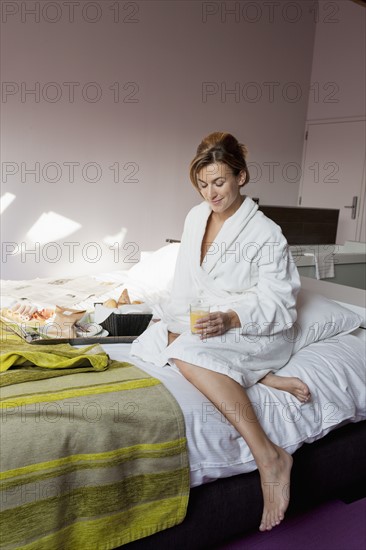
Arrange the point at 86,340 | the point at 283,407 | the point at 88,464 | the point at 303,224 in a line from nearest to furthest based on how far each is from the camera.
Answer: the point at 88,464
the point at 283,407
the point at 86,340
the point at 303,224

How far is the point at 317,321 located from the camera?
201 cm

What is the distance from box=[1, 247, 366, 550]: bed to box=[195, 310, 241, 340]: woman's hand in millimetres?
159

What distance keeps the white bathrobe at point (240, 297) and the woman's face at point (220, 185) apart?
0.05 metres

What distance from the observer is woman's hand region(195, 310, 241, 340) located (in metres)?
1.64

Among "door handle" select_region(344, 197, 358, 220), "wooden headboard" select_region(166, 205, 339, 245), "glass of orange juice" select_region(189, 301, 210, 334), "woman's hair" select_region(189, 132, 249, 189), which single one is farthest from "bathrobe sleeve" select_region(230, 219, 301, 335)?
"door handle" select_region(344, 197, 358, 220)

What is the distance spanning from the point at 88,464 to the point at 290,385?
27.6 inches

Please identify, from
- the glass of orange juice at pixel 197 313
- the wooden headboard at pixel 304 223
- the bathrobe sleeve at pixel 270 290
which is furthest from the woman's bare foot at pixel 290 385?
the wooden headboard at pixel 304 223

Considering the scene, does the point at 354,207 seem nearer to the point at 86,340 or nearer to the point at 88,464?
the point at 86,340

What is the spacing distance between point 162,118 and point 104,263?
1.32m

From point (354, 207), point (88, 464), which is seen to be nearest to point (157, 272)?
point (88, 464)

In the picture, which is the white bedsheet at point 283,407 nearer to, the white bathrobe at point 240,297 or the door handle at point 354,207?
the white bathrobe at point 240,297

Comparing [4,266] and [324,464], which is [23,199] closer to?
[4,266]

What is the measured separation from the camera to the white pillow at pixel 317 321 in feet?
6.40

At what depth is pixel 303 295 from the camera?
2.16 m
